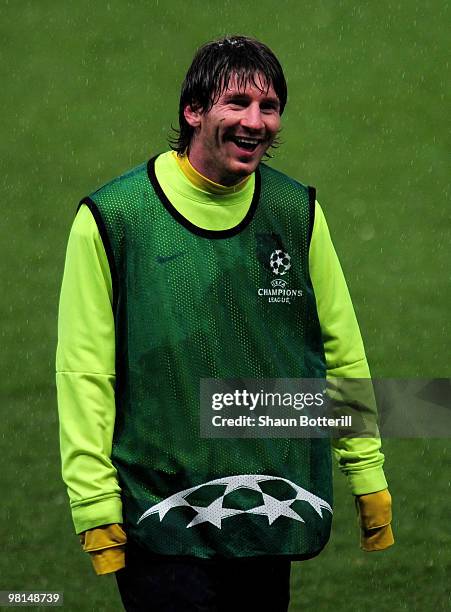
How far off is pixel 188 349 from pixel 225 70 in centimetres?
82

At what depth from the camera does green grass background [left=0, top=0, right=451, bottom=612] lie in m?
9.62

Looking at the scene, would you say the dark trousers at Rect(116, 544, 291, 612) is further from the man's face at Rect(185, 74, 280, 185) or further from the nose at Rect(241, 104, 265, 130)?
the nose at Rect(241, 104, 265, 130)

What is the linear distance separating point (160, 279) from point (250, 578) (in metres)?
0.94

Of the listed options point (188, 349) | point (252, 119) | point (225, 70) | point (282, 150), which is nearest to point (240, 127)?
point (252, 119)

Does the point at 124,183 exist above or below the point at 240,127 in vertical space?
below

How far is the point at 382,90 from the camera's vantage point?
12.4 m

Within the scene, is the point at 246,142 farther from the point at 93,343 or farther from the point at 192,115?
the point at 93,343

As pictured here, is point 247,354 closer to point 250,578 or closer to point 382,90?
point 250,578

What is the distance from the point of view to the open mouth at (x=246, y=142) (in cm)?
472

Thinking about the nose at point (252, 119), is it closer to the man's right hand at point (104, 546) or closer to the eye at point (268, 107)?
the eye at point (268, 107)

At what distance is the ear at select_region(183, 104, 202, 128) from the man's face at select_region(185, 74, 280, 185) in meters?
0.03

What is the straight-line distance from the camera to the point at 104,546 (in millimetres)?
4602

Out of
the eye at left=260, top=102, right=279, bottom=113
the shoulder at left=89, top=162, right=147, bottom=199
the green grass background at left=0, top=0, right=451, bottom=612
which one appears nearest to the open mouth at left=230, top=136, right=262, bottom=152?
the eye at left=260, top=102, right=279, bottom=113

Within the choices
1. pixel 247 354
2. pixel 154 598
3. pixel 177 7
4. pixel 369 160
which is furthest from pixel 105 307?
pixel 177 7
